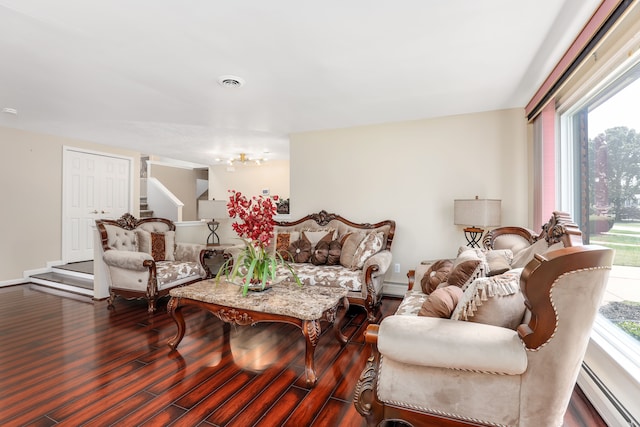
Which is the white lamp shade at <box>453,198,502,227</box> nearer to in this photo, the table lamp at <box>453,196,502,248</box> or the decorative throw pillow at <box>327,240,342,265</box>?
the table lamp at <box>453,196,502,248</box>

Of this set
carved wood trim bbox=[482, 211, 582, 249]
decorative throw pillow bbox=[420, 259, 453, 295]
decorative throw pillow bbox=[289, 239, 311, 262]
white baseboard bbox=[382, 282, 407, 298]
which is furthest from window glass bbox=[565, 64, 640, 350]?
decorative throw pillow bbox=[289, 239, 311, 262]

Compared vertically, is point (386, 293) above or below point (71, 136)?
below

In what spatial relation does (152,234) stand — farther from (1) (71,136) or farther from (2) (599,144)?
(2) (599,144)

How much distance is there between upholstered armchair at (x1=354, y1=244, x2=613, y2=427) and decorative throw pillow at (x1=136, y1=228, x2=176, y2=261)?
12.0ft

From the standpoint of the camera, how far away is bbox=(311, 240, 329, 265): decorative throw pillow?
12.1 ft

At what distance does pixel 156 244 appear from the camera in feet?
13.6

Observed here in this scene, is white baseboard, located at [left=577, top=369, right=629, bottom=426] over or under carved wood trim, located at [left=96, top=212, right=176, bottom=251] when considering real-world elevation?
under

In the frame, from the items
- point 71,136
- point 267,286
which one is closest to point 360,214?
point 267,286

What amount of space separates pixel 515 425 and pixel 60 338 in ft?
11.3

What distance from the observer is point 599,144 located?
2162mm

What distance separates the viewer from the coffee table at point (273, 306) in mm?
2008

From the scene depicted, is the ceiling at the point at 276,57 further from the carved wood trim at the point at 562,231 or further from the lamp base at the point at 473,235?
the lamp base at the point at 473,235

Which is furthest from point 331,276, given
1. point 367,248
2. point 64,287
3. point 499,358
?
point 64,287

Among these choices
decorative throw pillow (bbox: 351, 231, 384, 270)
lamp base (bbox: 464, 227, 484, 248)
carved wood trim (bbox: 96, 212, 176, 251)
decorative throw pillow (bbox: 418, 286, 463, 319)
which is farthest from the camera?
carved wood trim (bbox: 96, 212, 176, 251)
